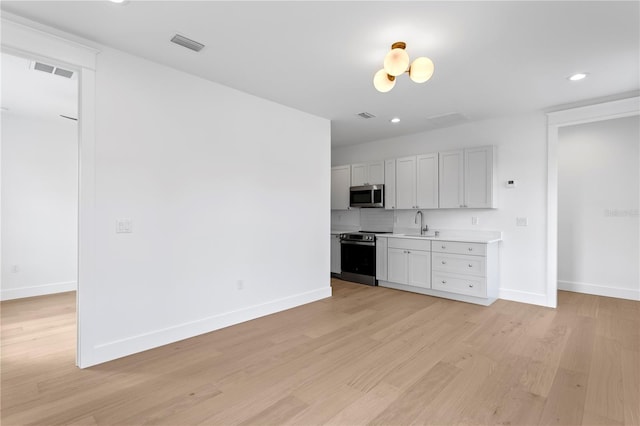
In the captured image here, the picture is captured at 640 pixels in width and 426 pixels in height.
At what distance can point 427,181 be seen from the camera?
5.27 m

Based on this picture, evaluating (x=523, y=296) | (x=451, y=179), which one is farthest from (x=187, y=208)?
(x=523, y=296)

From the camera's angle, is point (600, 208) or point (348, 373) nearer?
point (348, 373)

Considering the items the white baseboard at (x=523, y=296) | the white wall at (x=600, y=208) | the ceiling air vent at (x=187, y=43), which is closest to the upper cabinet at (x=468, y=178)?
the white baseboard at (x=523, y=296)

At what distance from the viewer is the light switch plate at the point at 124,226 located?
2830mm

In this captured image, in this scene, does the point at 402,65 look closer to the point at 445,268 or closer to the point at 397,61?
the point at 397,61

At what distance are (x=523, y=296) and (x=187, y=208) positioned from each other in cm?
454

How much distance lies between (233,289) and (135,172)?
159 centimetres

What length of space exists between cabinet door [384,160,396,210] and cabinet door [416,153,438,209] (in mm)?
434

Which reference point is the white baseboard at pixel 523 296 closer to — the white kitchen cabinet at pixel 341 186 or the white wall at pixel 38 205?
the white kitchen cabinet at pixel 341 186

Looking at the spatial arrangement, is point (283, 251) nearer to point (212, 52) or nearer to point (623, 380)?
point (212, 52)

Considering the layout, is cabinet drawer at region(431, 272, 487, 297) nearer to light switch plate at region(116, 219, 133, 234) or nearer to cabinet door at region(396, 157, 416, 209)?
cabinet door at region(396, 157, 416, 209)

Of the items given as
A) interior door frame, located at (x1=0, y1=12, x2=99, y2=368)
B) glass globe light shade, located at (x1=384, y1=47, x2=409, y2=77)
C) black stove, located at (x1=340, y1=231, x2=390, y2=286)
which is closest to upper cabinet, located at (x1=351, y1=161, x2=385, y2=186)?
black stove, located at (x1=340, y1=231, x2=390, y2=286)

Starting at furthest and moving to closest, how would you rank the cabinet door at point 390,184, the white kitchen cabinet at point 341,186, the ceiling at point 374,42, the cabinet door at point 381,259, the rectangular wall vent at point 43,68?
the white kitchen cabinet at point 341,186 → the cabinet door at point 390,184 → the cabinet door at point 381,259 → the rectangular wall vent at point 43,68 → the ceiling at point 374,42

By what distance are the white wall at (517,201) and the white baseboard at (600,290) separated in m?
1.29
